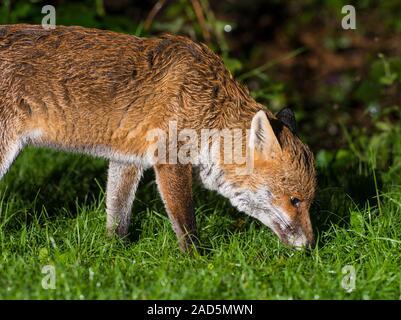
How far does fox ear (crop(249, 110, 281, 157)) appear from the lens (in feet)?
22.7

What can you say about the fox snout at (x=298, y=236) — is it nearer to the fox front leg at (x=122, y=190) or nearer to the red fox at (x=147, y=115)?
the red fox at (x=147, y=115)

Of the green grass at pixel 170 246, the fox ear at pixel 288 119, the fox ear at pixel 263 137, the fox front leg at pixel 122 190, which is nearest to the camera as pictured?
the green grass at pixel 170 246

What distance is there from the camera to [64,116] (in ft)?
23.6

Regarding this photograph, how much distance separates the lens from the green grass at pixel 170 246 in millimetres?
6070

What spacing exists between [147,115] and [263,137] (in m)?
1.06

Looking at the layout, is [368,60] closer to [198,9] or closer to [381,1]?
[381,1]

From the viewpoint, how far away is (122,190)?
787 cm

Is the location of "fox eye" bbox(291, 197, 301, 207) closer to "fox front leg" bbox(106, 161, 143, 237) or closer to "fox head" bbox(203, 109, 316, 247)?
"fox head" bbox(203, 109, 316, 247)

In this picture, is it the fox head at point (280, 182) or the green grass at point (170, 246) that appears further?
the fox head at point (280, 182)

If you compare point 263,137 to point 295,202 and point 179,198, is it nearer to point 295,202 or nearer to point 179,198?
point 295,202

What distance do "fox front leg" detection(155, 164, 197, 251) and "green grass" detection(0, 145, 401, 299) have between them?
0.21 metres

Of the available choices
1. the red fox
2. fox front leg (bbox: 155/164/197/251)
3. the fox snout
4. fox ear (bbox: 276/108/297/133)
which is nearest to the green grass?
the fox snout

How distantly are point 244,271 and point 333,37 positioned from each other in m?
8.72

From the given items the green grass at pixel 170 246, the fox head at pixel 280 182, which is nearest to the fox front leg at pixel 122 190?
the green grass at pixel 170 246
